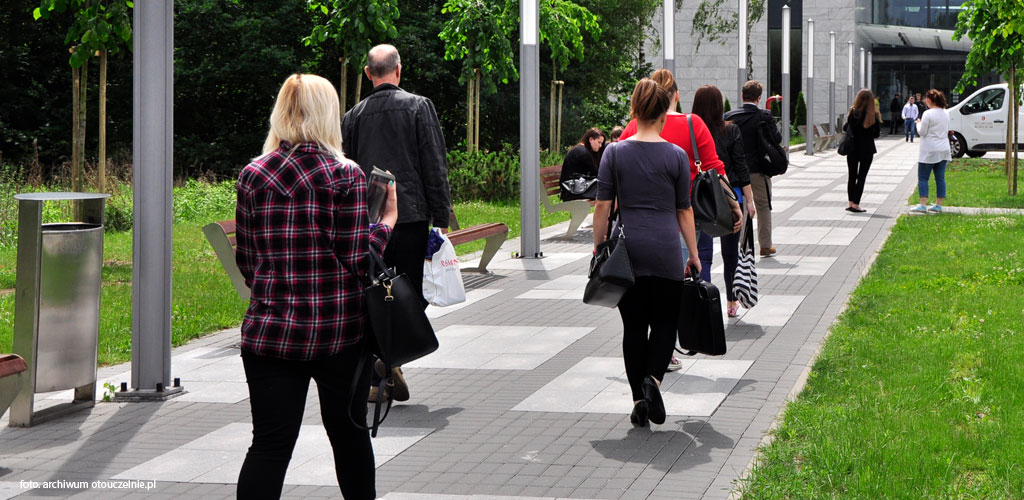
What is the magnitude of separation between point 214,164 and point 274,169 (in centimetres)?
3050

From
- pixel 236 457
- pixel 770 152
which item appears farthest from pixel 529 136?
pixel 236 457

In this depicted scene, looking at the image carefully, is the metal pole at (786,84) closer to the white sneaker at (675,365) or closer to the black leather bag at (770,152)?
the black leather bag at (770,152)

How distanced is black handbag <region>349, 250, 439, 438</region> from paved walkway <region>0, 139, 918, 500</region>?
111 centimetres

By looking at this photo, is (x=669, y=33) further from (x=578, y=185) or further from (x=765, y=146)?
(x=765, y=146)

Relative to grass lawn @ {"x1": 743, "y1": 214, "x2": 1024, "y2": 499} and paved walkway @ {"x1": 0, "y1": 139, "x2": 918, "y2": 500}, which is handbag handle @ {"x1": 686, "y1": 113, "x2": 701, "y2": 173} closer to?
paved walkway @ {"x1": 0, "y1": 139, "x2": 918, "y2": 500}

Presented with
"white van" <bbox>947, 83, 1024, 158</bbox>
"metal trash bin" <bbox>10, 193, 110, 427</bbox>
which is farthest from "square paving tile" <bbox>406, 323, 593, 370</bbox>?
"white van" <bbox>947, 83, 1024, 158</bbox>

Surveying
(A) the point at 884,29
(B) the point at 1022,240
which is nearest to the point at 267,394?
(B) the point at 1022,240

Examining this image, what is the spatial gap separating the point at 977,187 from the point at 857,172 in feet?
18.8

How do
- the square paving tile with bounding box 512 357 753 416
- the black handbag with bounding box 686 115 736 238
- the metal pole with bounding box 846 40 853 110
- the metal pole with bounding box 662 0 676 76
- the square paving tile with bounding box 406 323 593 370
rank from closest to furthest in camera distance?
1. the square paving tile with bounding box 512 357 753 416
2. the black handbag with bounding box 686 115 736 238
3. the square paving tile with bounding box 406 323 593 370
4. the metal pole with bounding box 662 0 676 76
5. the metal pole with bounding box 846 40 853 110

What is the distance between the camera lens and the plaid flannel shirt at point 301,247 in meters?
3.90

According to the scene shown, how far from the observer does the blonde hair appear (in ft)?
13.1

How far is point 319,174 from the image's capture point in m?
3.93

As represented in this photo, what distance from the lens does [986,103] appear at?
115 ft

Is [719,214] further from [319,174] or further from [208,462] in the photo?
[319,174]
